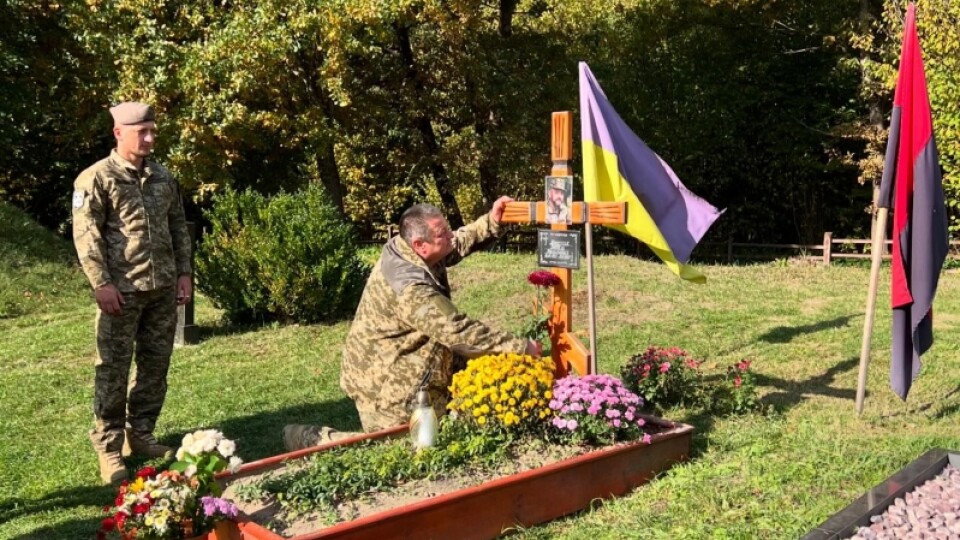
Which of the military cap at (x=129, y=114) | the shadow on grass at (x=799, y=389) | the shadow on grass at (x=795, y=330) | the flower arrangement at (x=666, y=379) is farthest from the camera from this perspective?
the shadow on grass at (x=795, y=330)

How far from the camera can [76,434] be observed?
6234 millimetres

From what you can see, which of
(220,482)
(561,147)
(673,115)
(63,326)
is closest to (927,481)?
(561,147)

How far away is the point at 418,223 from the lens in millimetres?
4766

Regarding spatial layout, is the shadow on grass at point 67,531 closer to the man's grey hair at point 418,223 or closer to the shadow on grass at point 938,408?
the man's grey hair at point 418,223

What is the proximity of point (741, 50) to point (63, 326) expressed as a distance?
18738 mm

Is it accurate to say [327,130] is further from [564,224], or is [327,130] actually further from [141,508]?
[141,508]

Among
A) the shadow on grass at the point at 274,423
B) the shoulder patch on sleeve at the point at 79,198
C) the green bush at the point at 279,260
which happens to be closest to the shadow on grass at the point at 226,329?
the green bush at the point at 279,260

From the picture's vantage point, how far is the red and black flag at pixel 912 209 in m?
5.32

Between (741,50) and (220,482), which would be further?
(741,50)

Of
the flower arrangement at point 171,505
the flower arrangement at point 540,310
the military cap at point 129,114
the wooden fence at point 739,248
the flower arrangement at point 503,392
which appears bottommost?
the wooden fence at point 739,248

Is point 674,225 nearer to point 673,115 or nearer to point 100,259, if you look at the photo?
point 100,259

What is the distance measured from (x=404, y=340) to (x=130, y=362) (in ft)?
5.96

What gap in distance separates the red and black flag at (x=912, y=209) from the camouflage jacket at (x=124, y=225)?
4.77 m

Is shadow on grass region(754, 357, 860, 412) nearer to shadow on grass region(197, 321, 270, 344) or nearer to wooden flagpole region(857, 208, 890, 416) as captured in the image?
wooden flagpole region(857, 208, 890, 416)
